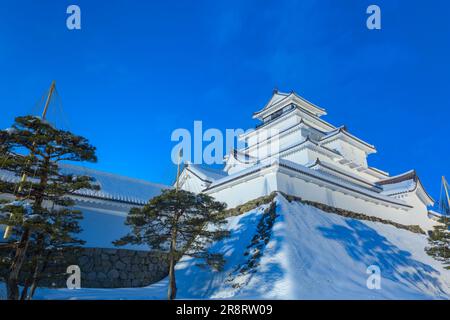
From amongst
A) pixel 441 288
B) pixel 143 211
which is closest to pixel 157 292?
pixel 143 211

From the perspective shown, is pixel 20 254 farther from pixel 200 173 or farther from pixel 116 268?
pixel 200 173

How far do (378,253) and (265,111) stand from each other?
22427 mm

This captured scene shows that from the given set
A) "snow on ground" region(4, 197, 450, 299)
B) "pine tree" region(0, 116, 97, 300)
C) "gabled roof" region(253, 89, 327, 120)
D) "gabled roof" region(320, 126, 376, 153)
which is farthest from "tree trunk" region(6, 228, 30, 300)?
"gabled roof" region(253, 89, 327, 120)

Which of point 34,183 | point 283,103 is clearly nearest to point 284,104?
point 283,103

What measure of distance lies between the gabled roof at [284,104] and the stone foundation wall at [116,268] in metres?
22.7

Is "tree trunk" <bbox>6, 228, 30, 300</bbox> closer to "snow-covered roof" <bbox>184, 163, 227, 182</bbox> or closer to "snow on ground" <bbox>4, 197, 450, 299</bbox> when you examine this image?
"snow on ground" <bbox>4, 197, 450, 299</bbox>

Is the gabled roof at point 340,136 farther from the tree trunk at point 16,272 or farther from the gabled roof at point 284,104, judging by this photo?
the tree trunk at point 16,272

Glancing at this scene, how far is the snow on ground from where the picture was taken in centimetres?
928

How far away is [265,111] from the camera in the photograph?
1320 inches

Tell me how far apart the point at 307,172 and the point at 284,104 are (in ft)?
57.9

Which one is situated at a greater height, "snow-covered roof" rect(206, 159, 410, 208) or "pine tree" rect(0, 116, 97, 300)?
"snow-covered roof" rect(206, 159, 410, 208)

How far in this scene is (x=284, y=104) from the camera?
3200 centimetres

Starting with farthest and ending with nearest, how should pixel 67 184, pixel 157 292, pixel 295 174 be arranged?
1. pixel 295 174
2. pixel 157 292
3. pixel 67 184
